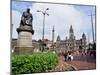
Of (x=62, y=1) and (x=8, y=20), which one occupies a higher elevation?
(x=62, y=1)

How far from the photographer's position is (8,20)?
2.11m

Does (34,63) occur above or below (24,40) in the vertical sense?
below

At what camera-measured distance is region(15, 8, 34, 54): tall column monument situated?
2143 millimetres

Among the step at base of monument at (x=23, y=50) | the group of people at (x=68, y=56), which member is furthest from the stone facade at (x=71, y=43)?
the step at base of monument at (x=23, y=50)

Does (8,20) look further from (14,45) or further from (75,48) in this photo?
(75,48)

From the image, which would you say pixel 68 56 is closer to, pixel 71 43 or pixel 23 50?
pixel 71 43

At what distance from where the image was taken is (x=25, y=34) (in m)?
2.16

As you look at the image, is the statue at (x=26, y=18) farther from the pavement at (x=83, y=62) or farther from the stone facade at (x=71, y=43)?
the pavement at (x=83, y=62)

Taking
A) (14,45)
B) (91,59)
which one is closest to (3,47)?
(14,45)

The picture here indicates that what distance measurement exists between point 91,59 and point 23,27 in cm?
88

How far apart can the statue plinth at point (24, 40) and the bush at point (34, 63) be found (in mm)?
61

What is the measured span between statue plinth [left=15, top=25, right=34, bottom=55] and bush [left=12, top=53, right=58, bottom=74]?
61mm

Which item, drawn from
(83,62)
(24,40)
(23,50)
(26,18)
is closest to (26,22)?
(26,18)

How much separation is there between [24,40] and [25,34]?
0.21 feet
